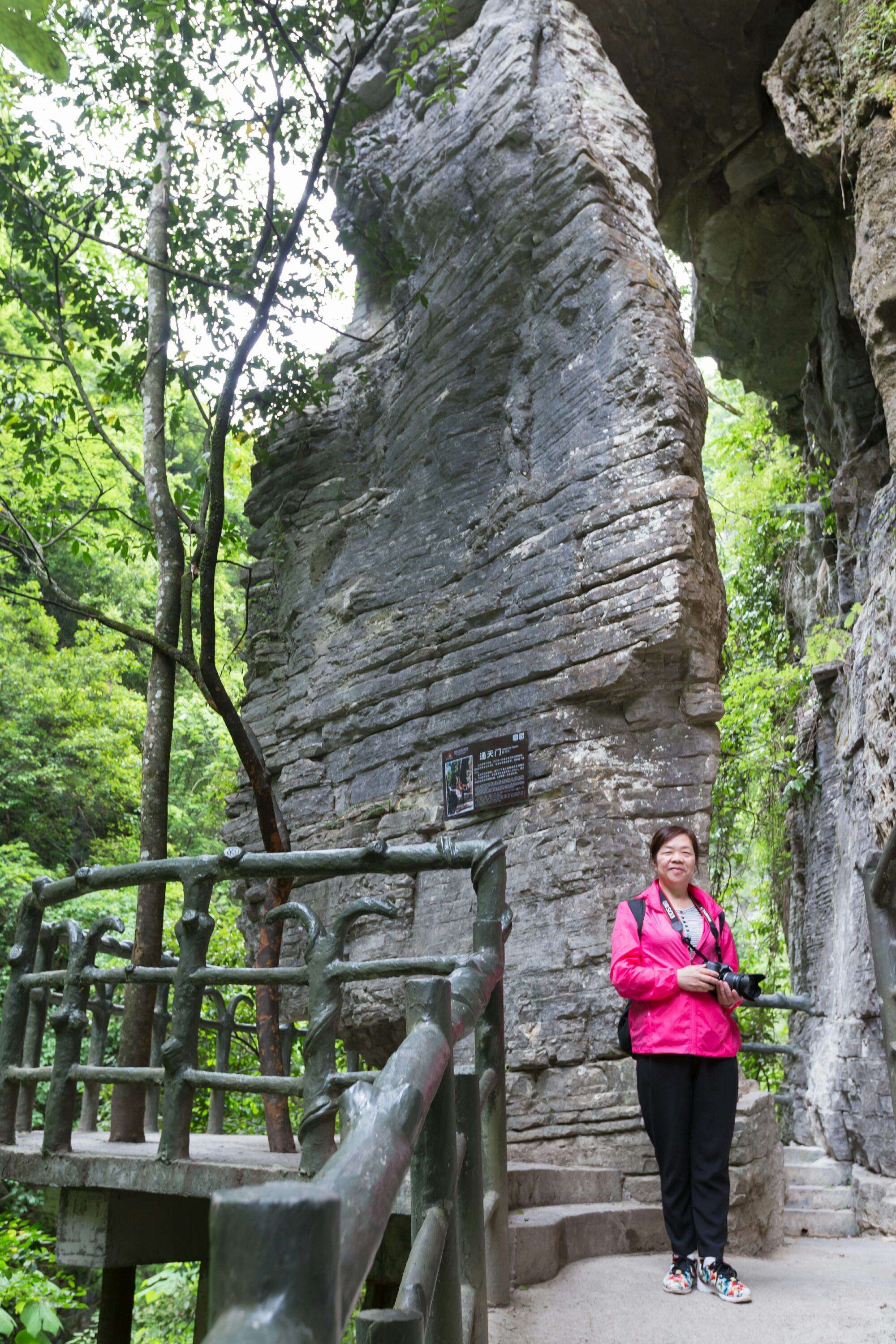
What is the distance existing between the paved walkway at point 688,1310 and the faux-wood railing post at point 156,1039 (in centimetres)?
241

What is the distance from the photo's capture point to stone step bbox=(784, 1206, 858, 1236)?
5355 mm

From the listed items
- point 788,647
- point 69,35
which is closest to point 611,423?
point 69,35

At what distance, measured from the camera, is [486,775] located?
513 centimetres

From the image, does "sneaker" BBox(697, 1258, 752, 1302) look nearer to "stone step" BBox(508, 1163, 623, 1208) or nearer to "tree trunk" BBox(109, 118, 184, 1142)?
"stone step" BBox(508, 1163, 623, 1208)

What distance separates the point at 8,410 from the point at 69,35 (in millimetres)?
2331

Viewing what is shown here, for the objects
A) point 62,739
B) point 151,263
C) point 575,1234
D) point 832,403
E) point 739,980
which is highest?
point 832,403

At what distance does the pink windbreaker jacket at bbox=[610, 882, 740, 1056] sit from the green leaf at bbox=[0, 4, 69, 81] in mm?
2543

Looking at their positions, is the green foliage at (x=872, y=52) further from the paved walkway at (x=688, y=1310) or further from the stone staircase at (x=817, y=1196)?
the paved walkway at (x=688, y=1310)

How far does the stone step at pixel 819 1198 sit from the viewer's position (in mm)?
6297

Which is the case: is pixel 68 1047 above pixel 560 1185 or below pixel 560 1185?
above

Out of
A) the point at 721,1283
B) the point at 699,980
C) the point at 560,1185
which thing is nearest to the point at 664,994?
the point at 699,980

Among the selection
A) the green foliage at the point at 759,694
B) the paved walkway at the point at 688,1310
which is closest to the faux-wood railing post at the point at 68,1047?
the paved walkway at the point at 688,1310

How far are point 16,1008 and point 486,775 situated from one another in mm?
2366

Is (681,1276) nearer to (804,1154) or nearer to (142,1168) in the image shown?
(142,1168)
